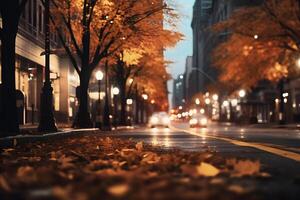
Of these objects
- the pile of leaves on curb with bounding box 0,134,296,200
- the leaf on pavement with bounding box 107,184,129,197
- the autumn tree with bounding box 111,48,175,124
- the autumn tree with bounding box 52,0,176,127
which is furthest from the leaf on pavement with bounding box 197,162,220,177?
the autumn tree with bounding box 111,48,175,124

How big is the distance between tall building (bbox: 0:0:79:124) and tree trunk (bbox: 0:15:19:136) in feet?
42.9

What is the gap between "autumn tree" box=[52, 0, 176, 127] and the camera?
34688mm

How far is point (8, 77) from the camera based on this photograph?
18.3 meters

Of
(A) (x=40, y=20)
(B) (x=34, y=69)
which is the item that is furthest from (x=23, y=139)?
(A) (x=40, y=20)

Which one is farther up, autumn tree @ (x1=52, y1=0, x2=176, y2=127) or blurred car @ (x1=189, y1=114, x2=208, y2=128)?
autumn tree @ (x1=52, y1=0, x2=176, y2=127)

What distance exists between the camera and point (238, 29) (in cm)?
4878

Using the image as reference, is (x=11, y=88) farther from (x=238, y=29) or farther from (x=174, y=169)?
(x=238, y=29)

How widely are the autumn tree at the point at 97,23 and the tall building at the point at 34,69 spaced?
8.77ft

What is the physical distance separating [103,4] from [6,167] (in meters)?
25.5

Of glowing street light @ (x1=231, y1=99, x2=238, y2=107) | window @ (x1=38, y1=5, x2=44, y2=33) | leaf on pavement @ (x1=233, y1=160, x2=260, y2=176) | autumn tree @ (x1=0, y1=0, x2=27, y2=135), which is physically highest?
window @ (x1=38, y1=5, x2=44, y2=33)

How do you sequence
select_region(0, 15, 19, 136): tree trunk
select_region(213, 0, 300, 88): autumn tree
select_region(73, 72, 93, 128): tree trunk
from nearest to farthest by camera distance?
select_region(0, 15, 19, 136): tree trunk < select_region(73, 72, 93, 128): tree trunk < select_region(213, 0, 300, 88): autumn tree

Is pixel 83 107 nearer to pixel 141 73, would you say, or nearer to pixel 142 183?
pixel 142 183

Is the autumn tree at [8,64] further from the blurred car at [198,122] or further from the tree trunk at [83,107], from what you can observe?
the blurred car at [198,122]

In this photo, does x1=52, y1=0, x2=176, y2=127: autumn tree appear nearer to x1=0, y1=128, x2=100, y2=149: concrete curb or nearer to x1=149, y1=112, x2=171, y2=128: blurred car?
x1=0, y1=128, x2=100, y2=149: concrete curb
